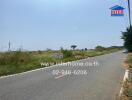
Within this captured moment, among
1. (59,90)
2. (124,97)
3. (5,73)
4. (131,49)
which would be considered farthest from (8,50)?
(131,49)

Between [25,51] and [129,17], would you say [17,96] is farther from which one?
[129,17]

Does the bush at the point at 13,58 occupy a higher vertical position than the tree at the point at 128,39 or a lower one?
lower

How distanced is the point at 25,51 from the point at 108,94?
2098 cm

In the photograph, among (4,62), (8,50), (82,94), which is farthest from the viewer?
(8,50)

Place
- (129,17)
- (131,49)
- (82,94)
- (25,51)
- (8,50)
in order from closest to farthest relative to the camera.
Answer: (82,94) < (8,50) < (25,51) < (129,17) < (131,49)

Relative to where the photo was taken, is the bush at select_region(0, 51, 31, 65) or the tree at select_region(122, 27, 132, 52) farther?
the tree at select_region(122, 27, 132, 52)

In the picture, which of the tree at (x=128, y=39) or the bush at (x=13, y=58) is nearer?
the bush at (x=13, y=58)

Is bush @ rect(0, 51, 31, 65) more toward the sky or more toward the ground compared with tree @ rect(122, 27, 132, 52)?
more toward the ground

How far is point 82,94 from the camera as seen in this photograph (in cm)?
1086

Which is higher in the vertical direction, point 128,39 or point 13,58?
point 128,39

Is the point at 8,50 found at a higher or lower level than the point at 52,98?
higher

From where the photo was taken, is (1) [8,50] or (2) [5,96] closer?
(2) [5,96]

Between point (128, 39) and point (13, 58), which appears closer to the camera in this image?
point (13, 58)

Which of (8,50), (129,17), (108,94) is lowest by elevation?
(108,94)
